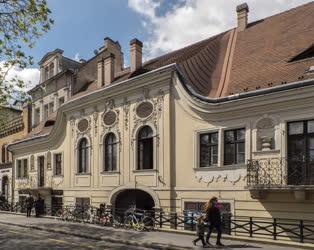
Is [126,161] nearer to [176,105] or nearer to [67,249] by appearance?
[176,105]

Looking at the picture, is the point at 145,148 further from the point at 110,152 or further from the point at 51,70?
the point at 51,70

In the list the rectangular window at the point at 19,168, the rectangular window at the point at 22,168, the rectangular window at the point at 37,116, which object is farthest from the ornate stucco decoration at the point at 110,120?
the rectangular window at the point at 37,116

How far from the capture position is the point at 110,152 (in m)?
26.7

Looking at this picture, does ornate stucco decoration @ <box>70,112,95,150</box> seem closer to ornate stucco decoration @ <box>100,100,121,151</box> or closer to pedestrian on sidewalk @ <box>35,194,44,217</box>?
ornate stucco decoration @ <box>100,100,121,151</box>

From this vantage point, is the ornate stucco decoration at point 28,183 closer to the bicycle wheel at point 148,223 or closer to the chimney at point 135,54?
the chimney at point 135,54

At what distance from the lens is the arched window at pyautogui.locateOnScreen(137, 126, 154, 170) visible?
24156 millimetres

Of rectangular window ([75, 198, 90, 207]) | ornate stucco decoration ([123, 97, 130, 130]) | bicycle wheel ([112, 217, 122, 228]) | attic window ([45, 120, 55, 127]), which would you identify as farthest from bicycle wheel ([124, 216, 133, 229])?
attic window ([45, 120, 55, 127])

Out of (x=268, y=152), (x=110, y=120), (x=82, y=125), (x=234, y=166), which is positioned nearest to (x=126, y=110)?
(x=110, y=120)

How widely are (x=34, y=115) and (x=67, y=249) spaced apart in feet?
80.5

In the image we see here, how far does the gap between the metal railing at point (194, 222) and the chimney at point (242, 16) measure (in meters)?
11.0

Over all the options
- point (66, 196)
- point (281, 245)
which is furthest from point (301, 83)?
point (66, 196)

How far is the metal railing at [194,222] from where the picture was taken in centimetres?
1748

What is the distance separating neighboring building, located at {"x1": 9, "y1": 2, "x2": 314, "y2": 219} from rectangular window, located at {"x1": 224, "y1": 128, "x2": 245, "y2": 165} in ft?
0.14

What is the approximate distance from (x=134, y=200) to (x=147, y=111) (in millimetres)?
4739
